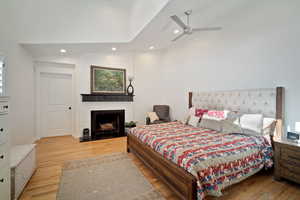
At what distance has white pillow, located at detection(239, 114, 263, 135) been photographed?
2.36 m

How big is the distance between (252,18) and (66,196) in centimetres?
447

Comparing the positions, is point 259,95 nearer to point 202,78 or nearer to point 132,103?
point 202,78

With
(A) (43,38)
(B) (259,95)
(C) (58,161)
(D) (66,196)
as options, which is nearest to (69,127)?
(C) (58,161)

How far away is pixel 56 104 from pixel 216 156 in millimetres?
4776

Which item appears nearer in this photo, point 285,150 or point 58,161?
point 285,150

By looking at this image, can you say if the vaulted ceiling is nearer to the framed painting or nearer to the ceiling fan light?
the ceiling fan light

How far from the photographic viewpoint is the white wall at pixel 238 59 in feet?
7.48

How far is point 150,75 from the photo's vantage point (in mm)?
5234

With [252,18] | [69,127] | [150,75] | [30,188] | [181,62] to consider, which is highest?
[252,18]

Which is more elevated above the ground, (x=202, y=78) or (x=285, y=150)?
(x=202, y=78)

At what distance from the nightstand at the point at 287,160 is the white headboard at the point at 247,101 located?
595 mm

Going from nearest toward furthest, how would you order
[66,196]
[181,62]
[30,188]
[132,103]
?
[66,196] < [30,188] < [181,62] < [132,103]

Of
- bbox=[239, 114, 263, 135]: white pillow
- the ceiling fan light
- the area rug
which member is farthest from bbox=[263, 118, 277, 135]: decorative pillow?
the ceiling fan light

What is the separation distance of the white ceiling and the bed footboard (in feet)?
8.10
